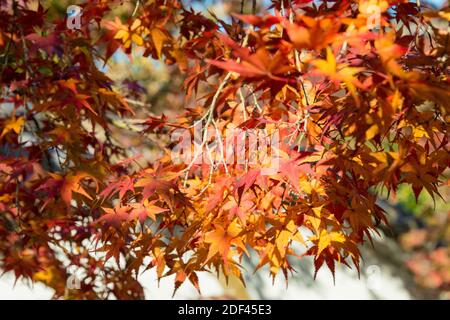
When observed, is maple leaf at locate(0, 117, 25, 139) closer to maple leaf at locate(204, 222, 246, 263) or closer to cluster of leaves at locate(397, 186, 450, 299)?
maple leaf at locate(204, 222, 246, 263)

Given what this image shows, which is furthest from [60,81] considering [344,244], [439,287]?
[439,287]

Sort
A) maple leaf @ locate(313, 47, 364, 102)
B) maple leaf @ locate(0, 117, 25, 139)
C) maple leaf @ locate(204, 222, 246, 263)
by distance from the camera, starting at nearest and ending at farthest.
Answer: maple leaf @ locate(313, 47, 364, 102) → maple leaf @ locate(204, 222, 246, 263) → maple leaf @ locate(0, 117, 25, 139)

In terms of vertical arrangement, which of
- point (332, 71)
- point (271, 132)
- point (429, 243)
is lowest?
point (332, 71)

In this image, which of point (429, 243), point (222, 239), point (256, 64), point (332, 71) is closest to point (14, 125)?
point (222, 239)

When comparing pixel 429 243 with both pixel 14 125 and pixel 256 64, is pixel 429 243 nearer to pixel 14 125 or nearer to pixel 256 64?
pixel 14 125

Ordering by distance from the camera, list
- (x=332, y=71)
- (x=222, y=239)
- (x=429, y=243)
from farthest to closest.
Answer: (x=429, y=243) → (x=222, y=239) → (x=332, y=71)

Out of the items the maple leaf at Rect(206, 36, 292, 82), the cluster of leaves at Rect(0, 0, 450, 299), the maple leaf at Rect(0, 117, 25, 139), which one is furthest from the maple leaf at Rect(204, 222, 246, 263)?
the maple leaf at Rect(0, 117, 25, 139)

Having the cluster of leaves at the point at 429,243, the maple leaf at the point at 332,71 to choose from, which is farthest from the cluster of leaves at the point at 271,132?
the cluster of leaves at the point at 429,243

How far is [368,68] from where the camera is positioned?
113 cm

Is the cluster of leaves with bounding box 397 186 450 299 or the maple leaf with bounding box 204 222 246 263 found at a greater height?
the cluster of leaves with bounding box 397 186 450 299

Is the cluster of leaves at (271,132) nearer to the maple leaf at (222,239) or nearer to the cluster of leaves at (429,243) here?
the maple leaf at (222,239)
